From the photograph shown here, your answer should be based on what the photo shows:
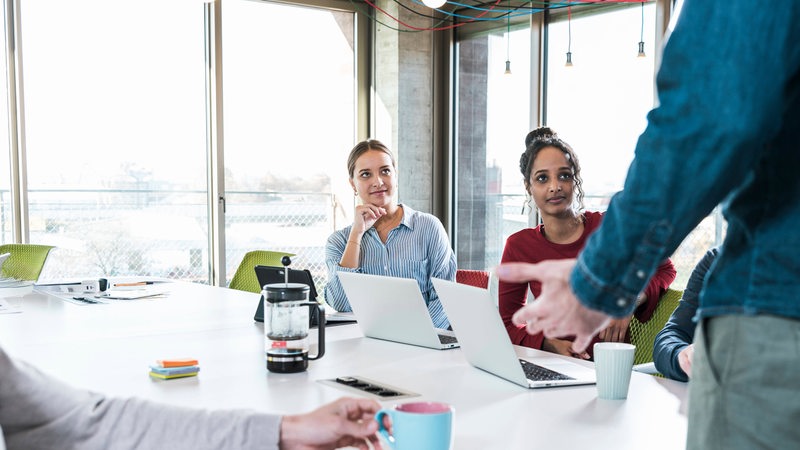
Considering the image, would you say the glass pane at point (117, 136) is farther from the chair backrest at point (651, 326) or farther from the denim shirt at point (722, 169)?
the denim shirt at point (722, 169)

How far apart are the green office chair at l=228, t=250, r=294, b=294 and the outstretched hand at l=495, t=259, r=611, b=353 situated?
305 cm

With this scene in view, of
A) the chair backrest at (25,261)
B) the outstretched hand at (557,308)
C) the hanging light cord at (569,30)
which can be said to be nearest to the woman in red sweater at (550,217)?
the outstretched hand at (557,308)

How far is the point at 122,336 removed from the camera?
2393 millimetres

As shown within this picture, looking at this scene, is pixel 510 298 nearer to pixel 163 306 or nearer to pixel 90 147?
pixel 163 306

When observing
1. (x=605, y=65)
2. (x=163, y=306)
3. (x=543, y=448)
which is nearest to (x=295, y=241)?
(x=605, y=65)

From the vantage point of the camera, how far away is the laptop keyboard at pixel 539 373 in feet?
5.86

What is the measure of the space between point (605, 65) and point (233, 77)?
8.45 feet

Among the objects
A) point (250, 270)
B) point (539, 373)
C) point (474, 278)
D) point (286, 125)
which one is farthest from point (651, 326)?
point (286, 125)

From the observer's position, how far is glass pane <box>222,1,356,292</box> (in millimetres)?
5734

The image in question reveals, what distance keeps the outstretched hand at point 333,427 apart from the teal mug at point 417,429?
24 millimetres

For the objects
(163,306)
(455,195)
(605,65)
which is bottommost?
(163,306)

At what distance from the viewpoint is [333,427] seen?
1203 mm

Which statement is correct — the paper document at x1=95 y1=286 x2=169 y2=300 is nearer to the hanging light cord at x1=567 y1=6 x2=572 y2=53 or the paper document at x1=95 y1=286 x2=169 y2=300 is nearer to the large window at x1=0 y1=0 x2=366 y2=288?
the large window at x1=0 y1=0 x2=366 y2=288

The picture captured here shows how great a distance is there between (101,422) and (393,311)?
3.69 feet
